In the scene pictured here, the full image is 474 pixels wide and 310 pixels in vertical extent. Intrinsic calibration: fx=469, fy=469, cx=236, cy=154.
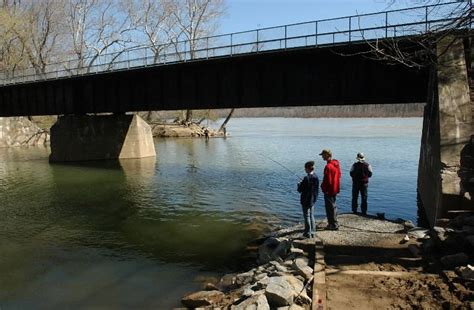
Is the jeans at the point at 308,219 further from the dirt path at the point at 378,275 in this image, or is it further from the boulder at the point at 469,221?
the boulder at the point at 469,221

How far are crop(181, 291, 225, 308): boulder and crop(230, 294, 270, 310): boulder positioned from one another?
111 centimetres

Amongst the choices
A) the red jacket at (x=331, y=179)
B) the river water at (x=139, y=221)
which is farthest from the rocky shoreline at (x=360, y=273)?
the river water at (x=139, y=221)

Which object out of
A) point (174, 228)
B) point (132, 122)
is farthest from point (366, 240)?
point (132, 122)

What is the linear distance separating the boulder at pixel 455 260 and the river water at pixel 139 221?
5.07 m

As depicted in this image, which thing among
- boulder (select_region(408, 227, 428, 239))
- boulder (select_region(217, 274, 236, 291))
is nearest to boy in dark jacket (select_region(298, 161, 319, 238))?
boulder (select_region(217, 274, 236, 291))

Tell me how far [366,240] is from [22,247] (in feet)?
32.4

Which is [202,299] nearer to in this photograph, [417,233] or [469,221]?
[417,233]

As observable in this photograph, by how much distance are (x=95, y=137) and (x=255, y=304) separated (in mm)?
33274

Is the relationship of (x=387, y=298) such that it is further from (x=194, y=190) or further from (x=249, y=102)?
(x=249, y=102)

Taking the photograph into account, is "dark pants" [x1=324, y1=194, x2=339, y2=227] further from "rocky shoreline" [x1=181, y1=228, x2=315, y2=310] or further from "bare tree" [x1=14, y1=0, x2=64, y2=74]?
"bare tree" [x1=14, y1=0, x2=64, y2=74]

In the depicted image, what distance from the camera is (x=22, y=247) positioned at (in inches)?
548

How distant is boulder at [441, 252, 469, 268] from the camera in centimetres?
859

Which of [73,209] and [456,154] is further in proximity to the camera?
[73,209]

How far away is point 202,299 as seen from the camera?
9070 millimetres
